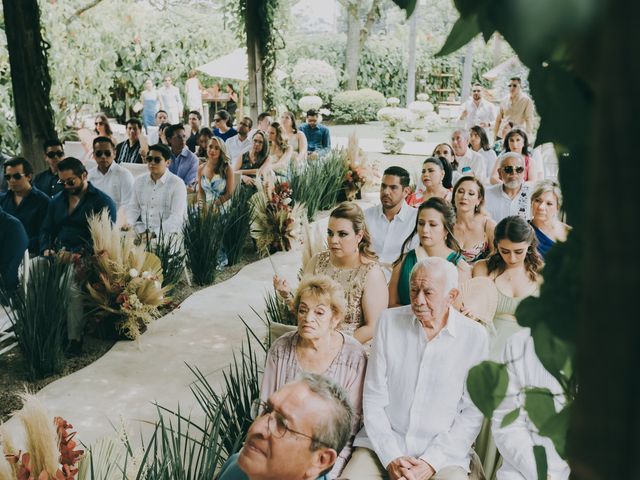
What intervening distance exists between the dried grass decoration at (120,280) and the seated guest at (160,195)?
4.74ft

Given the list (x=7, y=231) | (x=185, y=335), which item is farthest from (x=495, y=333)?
(x=7, y=231)

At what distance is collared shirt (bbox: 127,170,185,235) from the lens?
22.2ft

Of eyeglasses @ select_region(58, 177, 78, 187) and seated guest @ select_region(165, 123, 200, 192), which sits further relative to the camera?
seated guest @ select_region(165, 123, 200, 192)

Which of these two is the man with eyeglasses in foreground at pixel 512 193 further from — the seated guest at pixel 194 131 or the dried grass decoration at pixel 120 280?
the seated guest at pixel 194 131

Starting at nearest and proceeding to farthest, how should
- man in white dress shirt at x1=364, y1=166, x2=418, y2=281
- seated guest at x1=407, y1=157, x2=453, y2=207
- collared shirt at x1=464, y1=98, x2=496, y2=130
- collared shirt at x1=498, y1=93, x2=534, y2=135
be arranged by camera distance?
man in white dress shirt at x1=364, y1=166, x2=418, y2=281 < seated guest at x1=407, y1=157, x2=453, y2=207 < collared shirt at x1=498, y1=93, x2=534, y2=135 < collared shirt at x1=464, y1=98, x2=496, y2=130

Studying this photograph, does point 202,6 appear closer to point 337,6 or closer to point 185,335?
point 185,335

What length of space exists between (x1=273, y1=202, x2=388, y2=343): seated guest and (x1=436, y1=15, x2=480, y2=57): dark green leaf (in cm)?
327

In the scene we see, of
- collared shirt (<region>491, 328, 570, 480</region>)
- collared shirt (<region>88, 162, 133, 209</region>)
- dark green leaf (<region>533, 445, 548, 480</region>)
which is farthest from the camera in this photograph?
collared shirt (<region>88, 162, 133, 209</region>)

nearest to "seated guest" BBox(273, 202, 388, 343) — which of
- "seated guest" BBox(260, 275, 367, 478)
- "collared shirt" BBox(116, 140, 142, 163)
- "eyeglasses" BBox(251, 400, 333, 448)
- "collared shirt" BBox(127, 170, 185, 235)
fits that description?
"seated guest" BBox(260, 275, 367, 478)

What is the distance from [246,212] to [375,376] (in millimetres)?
4692

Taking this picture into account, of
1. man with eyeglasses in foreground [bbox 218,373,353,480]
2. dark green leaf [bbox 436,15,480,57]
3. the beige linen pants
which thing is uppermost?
dark green leaf [bbox 436,15,480,57]

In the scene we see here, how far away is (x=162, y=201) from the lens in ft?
22.4

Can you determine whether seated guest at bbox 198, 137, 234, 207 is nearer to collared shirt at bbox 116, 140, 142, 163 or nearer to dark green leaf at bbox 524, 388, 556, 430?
collared shirt at bbox 116, 140, 142, 163

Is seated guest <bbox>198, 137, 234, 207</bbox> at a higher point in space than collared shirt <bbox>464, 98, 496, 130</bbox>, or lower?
lower
